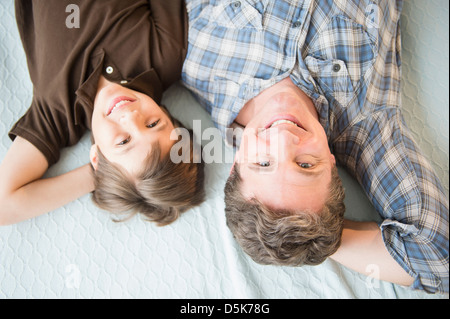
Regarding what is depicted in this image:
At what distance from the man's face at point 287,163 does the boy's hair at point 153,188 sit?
217 millimetres

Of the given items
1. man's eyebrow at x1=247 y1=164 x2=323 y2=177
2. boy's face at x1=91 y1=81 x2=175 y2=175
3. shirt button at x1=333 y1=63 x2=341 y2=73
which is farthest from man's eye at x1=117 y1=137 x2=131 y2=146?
shirt button at x1=333 y1=63 x2=341 y2=73

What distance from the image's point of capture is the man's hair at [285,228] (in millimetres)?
895

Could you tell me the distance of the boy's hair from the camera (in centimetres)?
104

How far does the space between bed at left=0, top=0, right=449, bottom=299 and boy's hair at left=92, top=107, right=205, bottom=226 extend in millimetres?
62

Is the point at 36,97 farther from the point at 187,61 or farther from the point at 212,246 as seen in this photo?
the point at 212,246

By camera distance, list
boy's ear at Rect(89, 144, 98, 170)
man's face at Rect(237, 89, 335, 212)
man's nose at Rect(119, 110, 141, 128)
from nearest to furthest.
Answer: man's face at Rect(237, 89, 335, 212)
man's nose at Rect(119, 110, 141, 128)
boy's ear at Rect(89, 144, 98, 170)

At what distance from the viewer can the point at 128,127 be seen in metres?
0.99

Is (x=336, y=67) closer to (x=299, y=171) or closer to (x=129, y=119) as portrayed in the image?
(x=299, y=171)

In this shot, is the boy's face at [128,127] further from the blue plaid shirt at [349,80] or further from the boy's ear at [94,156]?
the blue plaid shirt at [349,80]

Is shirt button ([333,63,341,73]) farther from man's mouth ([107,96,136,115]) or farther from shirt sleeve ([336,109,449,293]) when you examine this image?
man's mouth ([107,96,136,115])

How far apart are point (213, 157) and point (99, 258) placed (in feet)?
1.64

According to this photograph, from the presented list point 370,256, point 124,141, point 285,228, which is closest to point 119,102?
point 124,141

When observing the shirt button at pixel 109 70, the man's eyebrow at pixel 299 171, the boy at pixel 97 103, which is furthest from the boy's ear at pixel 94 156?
the man's eyebrow at pixel 299 171

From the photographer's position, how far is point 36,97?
114cm
